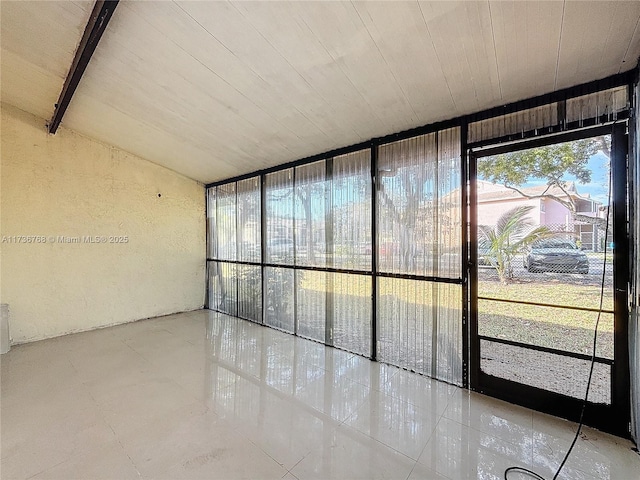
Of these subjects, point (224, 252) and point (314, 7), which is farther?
point (224, 252)

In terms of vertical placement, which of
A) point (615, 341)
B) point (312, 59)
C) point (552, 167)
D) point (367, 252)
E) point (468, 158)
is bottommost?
point (615, 341)

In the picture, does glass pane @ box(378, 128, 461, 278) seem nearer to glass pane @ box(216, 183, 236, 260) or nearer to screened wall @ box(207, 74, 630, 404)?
screened wall @ box(207, 74, 630, 404)

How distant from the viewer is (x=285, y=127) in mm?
3428

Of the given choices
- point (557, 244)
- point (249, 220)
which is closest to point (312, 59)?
point (557, 244)

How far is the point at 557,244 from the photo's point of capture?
240cm

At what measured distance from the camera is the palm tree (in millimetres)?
2537

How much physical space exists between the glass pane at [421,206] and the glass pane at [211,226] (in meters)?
4.13

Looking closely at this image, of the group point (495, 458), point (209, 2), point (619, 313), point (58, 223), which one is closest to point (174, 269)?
point (58, 223)

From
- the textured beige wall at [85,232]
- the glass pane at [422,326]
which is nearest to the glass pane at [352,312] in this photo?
the glass pane at [422,326]

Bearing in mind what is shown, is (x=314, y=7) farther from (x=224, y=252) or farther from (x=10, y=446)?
(x=224, y=252)

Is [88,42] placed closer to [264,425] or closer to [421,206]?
[421,206]

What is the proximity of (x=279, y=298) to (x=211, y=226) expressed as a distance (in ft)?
8.80

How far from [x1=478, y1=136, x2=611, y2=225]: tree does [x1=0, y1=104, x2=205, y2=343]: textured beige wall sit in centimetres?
576

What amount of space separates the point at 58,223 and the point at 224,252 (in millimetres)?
2713
